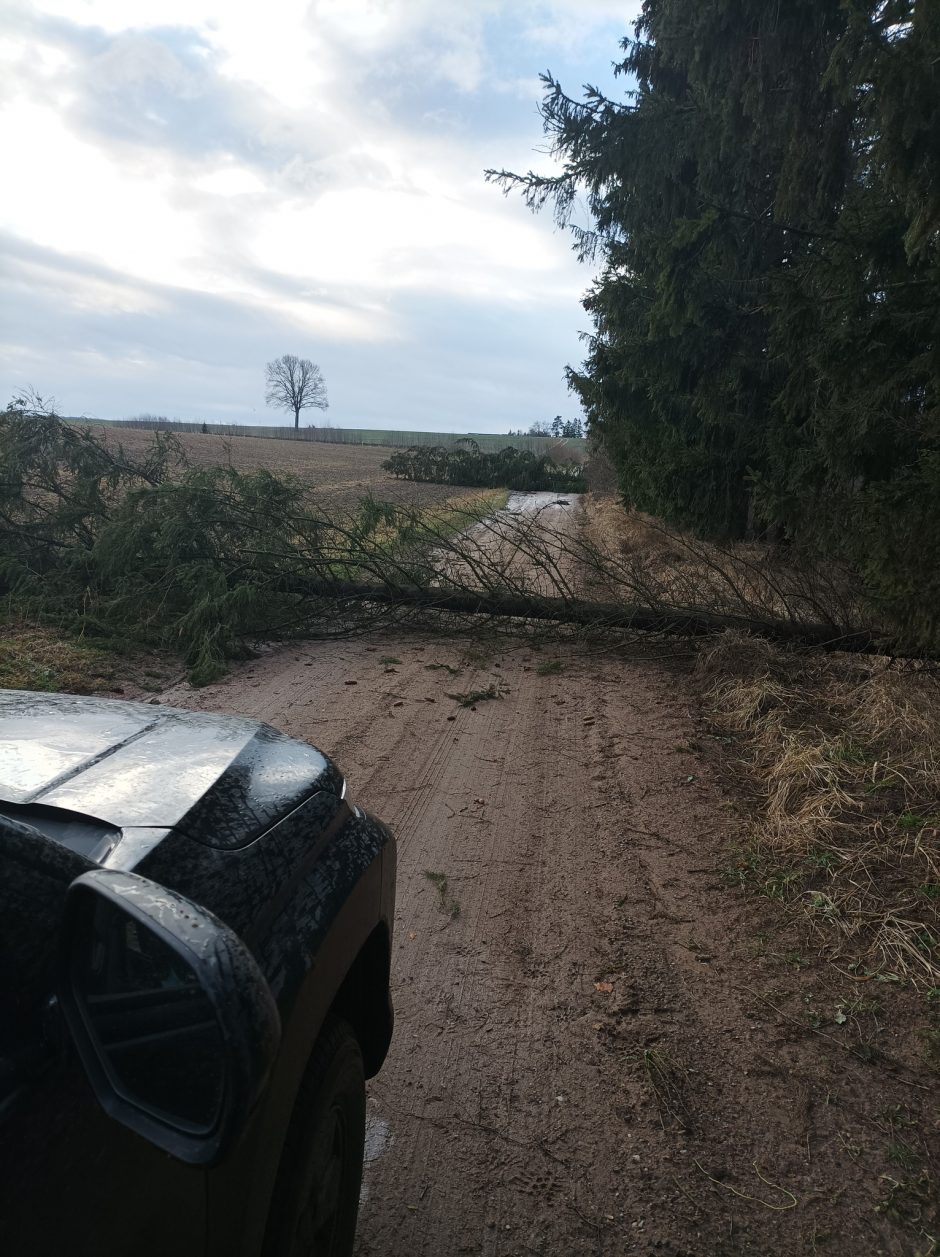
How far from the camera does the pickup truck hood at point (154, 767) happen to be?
1682 millimetres

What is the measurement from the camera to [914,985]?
3.42 meters

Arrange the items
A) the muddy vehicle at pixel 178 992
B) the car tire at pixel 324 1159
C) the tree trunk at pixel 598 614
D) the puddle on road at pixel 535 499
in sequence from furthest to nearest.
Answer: the puddle on road at pixel 535 499 < the tree trunk at pixel 598 614 < the car tire at pixel 324 1159 < the muddy vehicle at pixel 178 992

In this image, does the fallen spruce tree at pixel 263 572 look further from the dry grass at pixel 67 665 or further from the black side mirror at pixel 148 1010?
the black side mirror at pixel 148 1010

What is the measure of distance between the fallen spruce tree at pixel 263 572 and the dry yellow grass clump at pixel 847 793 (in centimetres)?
105

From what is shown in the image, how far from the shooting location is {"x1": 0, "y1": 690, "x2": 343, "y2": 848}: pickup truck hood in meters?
1.68

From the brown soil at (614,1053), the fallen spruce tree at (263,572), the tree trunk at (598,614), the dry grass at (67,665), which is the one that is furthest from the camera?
the fallen spruce tree at (263,572)

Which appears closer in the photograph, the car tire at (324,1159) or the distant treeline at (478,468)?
the car tire at (324,1159)

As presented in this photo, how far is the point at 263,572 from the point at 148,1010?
8.43 metres

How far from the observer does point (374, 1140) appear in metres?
2.68

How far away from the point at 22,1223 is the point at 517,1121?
2072 millimetres

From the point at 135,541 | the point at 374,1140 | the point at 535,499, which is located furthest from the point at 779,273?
the point at 535,499

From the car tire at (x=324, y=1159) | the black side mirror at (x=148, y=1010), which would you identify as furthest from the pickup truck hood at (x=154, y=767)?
the car tire at (x=324, y=1159)

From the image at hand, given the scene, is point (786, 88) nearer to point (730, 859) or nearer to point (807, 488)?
point (807, 488)

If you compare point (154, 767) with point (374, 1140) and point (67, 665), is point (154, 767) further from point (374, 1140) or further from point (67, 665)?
point (67, 665)
